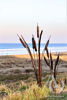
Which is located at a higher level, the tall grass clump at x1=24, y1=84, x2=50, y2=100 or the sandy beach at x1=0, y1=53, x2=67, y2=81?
the tall grass clump at x1=24, y1=84, x2=50, y2=100

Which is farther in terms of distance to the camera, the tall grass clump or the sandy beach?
the sandy beach

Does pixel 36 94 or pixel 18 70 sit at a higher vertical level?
pixel 36 94

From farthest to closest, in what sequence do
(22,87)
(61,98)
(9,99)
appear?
1. (22,87)
2. (61,98)
3. (9,99)

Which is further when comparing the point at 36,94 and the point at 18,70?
the point at 18,70

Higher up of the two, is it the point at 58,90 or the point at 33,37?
the point at 33,37

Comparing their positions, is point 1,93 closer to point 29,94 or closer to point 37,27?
point 29,94

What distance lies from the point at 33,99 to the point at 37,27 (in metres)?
1.62

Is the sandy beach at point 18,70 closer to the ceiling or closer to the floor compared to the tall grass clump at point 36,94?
closer to the floor

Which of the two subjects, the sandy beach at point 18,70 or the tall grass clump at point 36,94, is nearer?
the tall grass clump at point 36,94

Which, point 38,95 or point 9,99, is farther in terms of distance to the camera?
point 38,95

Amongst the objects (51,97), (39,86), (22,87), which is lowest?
(22,87)

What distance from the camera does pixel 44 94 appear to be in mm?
4609

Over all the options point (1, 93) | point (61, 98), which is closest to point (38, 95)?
point (61, 98)

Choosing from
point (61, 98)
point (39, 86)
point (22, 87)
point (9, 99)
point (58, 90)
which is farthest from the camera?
point (22, 87)
